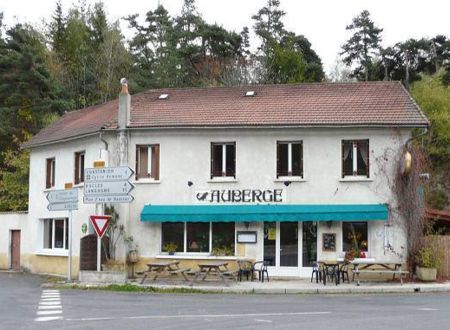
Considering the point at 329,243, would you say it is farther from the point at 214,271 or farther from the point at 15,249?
the point at 15,249

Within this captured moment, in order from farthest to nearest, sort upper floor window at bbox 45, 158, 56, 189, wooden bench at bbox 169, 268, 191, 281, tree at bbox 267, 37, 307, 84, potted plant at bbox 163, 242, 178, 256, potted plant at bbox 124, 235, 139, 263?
tree at bbox 267, 37, 307, 84 < upper floor window at bbox 45, 158, 56, 189 < potted plant at bbox 163, 242, 178, 256 < potted plant at bbox 124, 235, 139, 263 < wooden bench at bbox 169, 268, 191, 281

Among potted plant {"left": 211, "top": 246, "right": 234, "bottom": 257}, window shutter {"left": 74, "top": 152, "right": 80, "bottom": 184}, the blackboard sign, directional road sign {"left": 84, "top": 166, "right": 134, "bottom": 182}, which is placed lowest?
potted plant {"left": 211, "top": 246, "right": 234, "bottom": 257}

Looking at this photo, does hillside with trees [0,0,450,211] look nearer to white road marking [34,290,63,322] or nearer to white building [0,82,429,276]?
white building [0,82,429,276]

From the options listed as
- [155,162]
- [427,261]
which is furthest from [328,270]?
[155,162]

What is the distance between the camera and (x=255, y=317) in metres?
13.4

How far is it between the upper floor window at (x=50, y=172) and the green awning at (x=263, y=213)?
22.3ft

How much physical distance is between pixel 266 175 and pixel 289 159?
1.04m

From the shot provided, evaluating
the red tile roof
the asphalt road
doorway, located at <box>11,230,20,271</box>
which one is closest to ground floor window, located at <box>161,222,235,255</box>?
the red tile roof

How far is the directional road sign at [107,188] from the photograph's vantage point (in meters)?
22.3

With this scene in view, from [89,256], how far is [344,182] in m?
9.68

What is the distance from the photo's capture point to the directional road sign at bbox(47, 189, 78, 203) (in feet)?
76.2

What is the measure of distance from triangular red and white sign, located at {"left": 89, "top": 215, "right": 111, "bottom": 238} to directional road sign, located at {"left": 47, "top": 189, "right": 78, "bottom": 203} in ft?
4.22

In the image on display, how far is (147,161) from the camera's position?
83.6ft

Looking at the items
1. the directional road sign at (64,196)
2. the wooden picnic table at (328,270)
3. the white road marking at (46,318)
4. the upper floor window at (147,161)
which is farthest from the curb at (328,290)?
the white road marking at (46,318)
